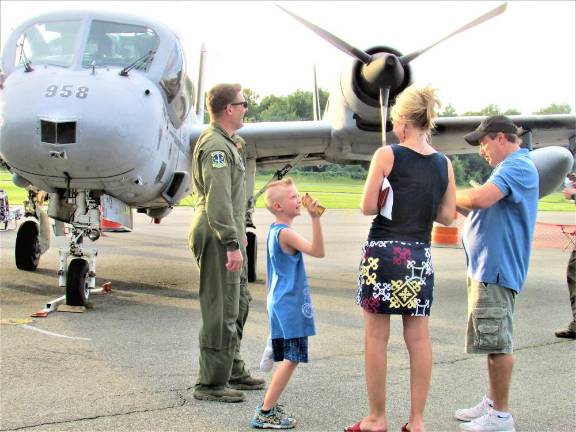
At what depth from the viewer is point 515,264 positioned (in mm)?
4008

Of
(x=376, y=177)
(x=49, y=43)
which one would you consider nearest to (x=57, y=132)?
(x=49, y=43)

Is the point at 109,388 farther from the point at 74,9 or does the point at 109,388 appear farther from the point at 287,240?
the point at 74,9

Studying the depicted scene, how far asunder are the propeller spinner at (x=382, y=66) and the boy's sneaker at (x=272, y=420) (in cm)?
593

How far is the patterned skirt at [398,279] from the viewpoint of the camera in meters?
3.58

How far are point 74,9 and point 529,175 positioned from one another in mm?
6286

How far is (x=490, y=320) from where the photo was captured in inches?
155

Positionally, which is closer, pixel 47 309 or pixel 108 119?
pixel 108 119

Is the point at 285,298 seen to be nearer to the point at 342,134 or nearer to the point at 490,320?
the point at 490,320

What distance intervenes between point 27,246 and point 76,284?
386 centimetres

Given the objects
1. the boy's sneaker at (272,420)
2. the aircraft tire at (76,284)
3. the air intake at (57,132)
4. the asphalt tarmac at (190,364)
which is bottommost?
the asphalt tarmac at (190,364)

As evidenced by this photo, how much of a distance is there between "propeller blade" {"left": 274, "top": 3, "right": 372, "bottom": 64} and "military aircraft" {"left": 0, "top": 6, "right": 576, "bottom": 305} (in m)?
0.01

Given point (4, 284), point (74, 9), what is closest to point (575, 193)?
point (74, 9)

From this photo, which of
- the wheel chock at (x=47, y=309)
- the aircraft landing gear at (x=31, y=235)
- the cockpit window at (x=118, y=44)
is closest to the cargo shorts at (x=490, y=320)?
the wheel chock at (x=47, y=309)

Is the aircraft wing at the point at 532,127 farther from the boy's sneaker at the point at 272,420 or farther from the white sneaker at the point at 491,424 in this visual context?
the boy's sneaker at the point at 272,420
